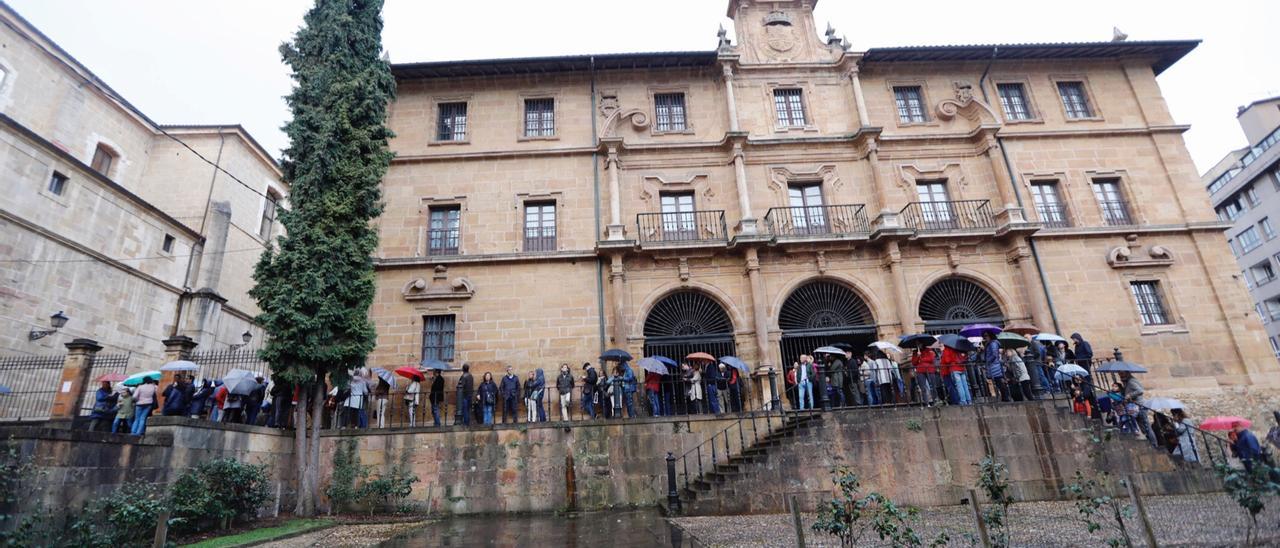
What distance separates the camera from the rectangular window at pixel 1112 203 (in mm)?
17000

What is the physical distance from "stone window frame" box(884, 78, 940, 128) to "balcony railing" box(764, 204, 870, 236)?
3594mm

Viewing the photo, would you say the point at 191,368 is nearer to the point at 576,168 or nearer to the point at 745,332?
the point at 576,168

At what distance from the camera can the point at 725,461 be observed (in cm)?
1234

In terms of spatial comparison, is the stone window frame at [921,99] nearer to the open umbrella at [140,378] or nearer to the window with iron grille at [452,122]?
the window with iron grille at [452,122]

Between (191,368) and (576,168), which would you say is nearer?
(191,368)

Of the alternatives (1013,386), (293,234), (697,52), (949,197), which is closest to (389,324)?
(293,234)

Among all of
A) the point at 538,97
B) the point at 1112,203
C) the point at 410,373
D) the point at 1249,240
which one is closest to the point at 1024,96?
the point at 1112,203

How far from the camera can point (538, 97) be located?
18.4 metres

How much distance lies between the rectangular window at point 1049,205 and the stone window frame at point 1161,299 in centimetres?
215

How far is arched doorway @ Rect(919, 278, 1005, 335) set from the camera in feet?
52.3

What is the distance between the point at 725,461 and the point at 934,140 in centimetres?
1232

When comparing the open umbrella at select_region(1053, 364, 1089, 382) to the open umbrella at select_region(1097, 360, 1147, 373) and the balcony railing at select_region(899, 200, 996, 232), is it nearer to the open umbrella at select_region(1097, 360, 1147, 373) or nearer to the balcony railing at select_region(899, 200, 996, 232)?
the open umbrella at select_region(1097, 360, 1147, 373)

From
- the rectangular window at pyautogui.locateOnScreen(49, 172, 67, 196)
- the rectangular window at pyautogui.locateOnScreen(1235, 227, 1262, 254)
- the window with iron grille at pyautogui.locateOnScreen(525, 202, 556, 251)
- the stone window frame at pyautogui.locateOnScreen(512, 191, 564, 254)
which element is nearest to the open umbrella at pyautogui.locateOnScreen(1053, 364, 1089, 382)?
the stone window frame at pyautogui.locateOnScreen(512, 191, 564, 254)

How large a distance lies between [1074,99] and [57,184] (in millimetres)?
30803
